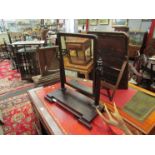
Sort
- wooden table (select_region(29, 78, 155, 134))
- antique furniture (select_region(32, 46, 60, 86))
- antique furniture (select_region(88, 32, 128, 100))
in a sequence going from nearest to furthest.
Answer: wooden table (select_region(29, 78, 155, 134)) < antique furniture (select_region(88, 32, 128, 100)) < antique furniture (select_region(32, 46, 60, 86))

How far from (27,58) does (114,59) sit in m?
2.55

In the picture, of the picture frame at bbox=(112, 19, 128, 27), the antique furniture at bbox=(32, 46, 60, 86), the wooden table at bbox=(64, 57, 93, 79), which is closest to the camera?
the antique furniture at bbox=(32, 46, 60, 86)

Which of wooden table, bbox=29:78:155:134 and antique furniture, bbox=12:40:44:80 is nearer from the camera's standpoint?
wooden table, bbox=29:78:155:134

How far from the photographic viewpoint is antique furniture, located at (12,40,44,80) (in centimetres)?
325

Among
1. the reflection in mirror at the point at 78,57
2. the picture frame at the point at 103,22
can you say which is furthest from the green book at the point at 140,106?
the picture frame at the point at 103,22

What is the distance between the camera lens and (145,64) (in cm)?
260

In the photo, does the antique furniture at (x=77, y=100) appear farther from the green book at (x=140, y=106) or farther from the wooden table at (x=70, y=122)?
the green book at (x=140, y=106)

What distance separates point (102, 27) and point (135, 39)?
1337 millimetres

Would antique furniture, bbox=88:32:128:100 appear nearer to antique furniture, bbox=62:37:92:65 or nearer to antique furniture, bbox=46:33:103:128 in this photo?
antique furniture, bbox=46:33:103:128

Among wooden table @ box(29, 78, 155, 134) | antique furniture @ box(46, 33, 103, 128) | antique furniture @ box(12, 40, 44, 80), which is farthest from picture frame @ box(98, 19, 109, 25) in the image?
wooden table @ box(29, 78, 155, 134)

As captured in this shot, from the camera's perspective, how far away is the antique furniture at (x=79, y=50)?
6.06 feet

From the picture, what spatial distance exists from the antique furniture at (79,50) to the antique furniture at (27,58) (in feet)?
4.83

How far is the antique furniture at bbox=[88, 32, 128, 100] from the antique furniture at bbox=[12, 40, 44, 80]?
86.1 inches
